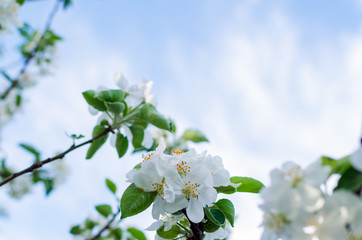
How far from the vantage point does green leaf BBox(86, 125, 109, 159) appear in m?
1.87

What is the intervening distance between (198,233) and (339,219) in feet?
1.81

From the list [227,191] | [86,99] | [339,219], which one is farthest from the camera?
[86,99]

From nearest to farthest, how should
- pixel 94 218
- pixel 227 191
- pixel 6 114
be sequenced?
pixel 227 191
pixel 94 218
pixel 6 114

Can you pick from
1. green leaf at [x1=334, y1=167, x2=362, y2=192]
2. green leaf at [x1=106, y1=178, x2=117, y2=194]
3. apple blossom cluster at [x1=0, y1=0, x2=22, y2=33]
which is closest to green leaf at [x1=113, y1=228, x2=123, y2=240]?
green leaf at [x1=106, y1=178, x2=117, y2=194]

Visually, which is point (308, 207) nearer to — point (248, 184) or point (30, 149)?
point (248, 184)

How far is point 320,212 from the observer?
738 millimetres

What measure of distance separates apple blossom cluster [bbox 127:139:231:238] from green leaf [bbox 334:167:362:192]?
0.48m

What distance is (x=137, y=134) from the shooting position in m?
1.88

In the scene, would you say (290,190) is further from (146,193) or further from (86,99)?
(86,99)

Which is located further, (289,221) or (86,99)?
(86,99)

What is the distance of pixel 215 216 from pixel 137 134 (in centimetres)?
83

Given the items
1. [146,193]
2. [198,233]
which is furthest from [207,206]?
[146,193]

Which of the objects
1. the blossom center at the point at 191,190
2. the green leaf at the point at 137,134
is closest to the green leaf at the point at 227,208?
the blossom center at the point at 191,190

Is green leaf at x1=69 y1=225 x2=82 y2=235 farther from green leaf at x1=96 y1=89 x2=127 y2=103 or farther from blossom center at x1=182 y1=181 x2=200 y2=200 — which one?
blossom center at x1=182 y1=181 x2=200 y2=200
